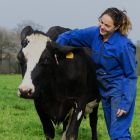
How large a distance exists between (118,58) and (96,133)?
333 cm

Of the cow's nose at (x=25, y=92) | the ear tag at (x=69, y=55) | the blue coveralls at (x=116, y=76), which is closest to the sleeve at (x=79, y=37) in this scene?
the blue coveralls at (x=116, y=76)

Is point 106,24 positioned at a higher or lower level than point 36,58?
higher

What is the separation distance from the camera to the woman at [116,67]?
649 centimetres

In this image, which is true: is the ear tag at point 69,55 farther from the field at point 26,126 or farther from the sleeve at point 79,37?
the field at point 26,126

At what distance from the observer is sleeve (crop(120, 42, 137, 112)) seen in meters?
6.45

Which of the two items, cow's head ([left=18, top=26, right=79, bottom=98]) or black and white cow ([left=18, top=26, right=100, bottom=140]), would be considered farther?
black and white cow ([left=18, top=26, right=100, bottom=140])

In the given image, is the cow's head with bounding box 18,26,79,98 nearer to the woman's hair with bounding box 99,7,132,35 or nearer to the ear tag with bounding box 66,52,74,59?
the ear tag with bounding box 66,52,74,59

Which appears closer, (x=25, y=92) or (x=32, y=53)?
(x=25, y=92)

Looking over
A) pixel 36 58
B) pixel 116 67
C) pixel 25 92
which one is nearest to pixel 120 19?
pixel 116 67

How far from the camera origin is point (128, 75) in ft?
21.5

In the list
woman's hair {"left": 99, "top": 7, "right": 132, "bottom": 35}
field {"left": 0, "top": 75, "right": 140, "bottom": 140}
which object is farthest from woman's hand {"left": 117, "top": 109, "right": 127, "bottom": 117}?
field {"left": 0, "top": 75, "right": 140, "bottom": 140}

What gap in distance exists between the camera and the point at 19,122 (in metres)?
10.7

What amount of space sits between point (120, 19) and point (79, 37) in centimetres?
88

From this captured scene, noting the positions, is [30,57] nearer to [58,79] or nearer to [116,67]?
[58,79]
